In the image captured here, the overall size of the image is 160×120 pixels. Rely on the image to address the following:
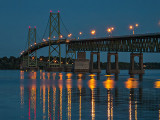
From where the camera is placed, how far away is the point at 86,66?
154m

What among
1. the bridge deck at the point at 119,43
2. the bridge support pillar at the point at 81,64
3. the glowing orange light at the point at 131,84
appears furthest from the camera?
the bridge support pillar at the point at 81,64

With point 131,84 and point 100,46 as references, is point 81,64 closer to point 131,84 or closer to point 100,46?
point 100,46

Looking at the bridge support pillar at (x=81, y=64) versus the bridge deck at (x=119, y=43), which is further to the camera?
the bridge support pillar at (x=81, y=64)

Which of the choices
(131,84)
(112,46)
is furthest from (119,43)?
(131,84)

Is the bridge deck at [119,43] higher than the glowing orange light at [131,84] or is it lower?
higher

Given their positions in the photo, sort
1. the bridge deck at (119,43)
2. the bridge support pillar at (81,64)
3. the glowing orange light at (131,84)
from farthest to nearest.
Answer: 1. the bridge support pillar at (81,64)
2. the bridge deck at (119,43)
3. the glowing orange light at (131,84)

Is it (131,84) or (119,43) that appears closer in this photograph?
(131,84)

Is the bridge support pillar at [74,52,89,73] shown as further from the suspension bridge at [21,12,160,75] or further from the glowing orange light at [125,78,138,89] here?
the glowing orange light at [125,78,138,89]

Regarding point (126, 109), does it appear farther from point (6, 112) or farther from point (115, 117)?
point (6, 112)

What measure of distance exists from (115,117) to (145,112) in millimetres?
2985

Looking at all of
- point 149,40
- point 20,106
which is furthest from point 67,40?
point 20,106

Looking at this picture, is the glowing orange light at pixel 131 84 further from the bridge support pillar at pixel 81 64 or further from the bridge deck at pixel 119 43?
the bridge support pillar at pixel 81 64

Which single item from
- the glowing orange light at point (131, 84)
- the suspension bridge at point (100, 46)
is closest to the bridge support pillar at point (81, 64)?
the suspension bridge at point (100, 46)

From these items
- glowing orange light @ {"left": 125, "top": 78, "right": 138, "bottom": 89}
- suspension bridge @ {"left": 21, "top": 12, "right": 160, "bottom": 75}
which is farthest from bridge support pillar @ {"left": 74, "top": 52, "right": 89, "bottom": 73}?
glowing orange light @ {"left": 125, "top": 78, "right": 138, "bottom": 89}
